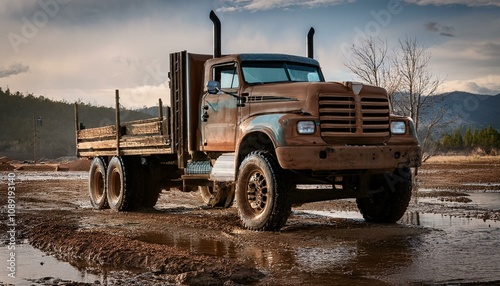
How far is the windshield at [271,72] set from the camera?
1041cm

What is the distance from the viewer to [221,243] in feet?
27.1

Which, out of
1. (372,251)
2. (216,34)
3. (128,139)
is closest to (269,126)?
(372,251)

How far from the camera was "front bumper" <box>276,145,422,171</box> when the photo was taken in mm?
8773

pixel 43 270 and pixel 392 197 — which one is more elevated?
pixel 392 197

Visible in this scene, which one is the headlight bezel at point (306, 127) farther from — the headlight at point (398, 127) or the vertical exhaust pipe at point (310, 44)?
the vertical exhaust pipe at point (310, 44)

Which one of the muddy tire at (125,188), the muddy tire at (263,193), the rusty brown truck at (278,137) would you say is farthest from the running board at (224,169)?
the muddy tire at (125,188)

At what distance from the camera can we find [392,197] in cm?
1027

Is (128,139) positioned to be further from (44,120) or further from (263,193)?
(44,120)

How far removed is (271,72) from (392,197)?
275cm

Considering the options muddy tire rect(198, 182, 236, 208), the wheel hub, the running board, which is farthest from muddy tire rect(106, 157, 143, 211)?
the wheel hub

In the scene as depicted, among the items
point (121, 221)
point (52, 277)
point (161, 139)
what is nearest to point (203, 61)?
point (161, 139)

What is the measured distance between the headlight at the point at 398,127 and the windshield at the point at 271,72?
176cm

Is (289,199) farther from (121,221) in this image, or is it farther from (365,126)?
(121,221)

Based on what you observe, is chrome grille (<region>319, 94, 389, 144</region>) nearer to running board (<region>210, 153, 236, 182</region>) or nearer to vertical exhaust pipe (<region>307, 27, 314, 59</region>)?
running board (<region>210, 153, 236, 182</region>)
